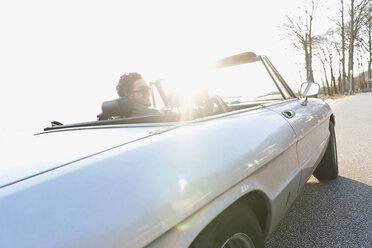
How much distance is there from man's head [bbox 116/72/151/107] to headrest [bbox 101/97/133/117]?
787 millimetres

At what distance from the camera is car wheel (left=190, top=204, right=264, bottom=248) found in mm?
992

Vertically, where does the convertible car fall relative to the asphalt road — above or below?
above

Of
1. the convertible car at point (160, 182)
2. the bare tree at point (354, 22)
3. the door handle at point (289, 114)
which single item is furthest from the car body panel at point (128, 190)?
the bare tree at point (354, 22)

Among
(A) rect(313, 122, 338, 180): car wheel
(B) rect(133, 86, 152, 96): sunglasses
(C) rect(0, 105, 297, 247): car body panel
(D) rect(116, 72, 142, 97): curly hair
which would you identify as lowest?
(A) rect(313, 122, 338, 180): car wheel

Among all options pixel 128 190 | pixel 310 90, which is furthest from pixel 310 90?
pixel 128 190

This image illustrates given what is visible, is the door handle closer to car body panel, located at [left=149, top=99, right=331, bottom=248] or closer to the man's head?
car body panel, located at [left=149, top=99, right=331, bottom=248]

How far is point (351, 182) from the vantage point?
121 inches

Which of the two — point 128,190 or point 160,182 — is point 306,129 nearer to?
point 160,182

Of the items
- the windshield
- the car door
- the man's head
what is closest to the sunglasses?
the man's head

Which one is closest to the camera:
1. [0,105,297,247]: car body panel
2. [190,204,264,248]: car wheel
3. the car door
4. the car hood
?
[0,105,297,247]: car body panel

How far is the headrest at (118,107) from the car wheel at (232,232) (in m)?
1.02

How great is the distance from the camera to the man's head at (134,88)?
262 cm

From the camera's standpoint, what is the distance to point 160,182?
2.85 feet

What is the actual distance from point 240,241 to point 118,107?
113cm
